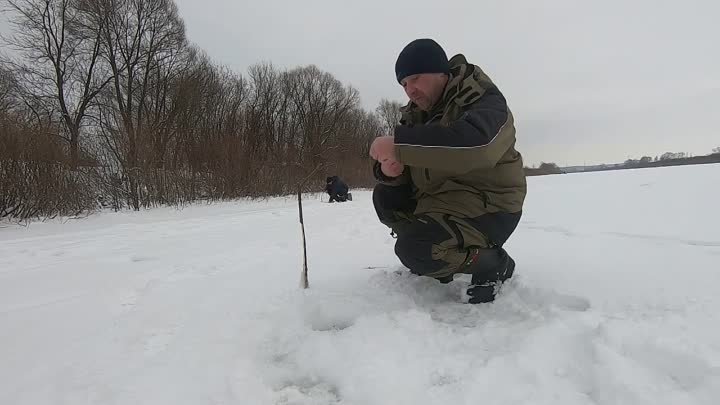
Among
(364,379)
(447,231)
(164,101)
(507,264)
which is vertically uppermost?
(164,101)

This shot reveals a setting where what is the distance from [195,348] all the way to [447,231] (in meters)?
0.96

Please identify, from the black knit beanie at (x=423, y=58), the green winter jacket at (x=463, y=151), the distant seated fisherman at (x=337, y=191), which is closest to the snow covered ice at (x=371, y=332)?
the green winter jacket at (x=463, y=151)

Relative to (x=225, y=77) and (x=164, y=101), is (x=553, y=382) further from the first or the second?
(x=225, y=77)

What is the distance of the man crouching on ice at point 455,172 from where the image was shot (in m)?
1.27

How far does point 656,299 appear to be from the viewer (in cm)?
133

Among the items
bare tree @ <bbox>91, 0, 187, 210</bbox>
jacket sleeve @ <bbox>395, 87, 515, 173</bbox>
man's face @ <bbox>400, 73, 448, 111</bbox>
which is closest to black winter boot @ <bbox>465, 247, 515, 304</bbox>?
jacket sleeve @ <bbox>395, 87, 515, 173</bbox>

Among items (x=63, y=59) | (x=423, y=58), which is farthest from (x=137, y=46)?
(x=423, y=58)

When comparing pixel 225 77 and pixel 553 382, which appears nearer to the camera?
pixel 553 382

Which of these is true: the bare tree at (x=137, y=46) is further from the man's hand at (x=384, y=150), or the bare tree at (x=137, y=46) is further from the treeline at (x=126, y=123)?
the man's hand at (x=384, y=150)

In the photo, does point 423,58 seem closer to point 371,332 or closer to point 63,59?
point 371,332

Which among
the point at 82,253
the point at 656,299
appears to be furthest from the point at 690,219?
the point at 82,253

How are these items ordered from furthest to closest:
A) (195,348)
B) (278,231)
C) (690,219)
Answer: (278,231)
(690,219)
(195,348)

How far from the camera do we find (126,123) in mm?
8672

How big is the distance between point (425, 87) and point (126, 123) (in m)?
9.09
